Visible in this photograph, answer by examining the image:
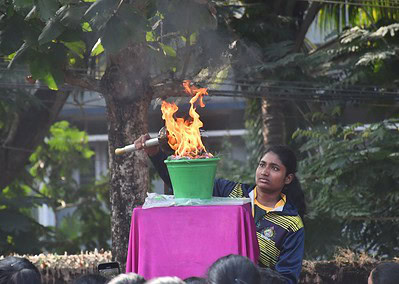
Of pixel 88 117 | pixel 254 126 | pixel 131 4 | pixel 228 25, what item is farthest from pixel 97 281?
pixel 88 117

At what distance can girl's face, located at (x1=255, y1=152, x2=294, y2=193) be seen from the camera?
16.8 feet

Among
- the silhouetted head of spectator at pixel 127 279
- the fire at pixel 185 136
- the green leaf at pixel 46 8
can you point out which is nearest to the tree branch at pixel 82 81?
the green leaf at pixel 46 8

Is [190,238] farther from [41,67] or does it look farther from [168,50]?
[168,50]

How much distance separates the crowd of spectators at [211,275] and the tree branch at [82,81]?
8.88ft

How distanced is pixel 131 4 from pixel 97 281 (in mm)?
2289

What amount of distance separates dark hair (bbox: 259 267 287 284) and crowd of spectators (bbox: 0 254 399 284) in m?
0.68

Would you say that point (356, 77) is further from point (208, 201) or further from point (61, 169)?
point (61, 169)

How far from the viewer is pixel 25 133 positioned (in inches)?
486

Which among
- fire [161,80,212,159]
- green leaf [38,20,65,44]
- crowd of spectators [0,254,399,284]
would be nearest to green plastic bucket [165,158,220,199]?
fire [161,80,212,159]

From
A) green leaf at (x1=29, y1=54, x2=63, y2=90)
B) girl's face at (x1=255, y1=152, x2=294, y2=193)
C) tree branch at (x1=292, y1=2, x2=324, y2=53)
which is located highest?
tree branch at (x1=292, y1=2, x2=324, y2=53)

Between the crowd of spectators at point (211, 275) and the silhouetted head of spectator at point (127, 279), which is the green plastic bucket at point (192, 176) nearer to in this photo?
the crowd of spectators at point (211, 275)

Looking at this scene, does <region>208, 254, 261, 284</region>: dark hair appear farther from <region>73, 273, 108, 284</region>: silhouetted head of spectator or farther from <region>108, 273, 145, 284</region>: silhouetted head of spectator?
<region>73, 273, 108, 284</region>: silhouetted head of spectator

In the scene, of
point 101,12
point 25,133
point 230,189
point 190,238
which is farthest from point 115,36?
point 25,133

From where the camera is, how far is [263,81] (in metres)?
9.48
